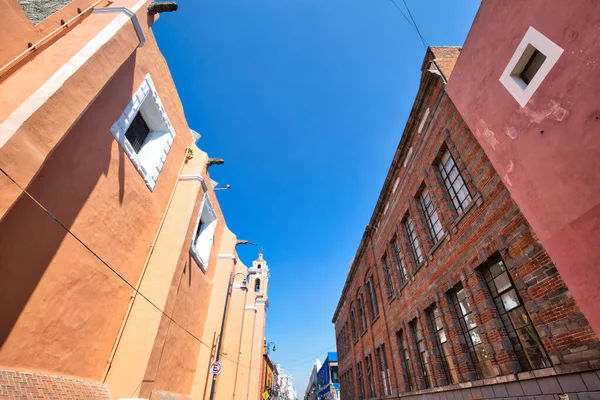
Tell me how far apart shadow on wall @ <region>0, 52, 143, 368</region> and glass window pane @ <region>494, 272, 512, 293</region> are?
29.1 ft

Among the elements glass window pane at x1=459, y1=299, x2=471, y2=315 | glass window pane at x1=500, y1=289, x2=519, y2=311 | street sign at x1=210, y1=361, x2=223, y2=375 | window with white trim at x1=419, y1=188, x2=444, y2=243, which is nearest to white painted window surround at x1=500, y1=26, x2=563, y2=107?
glass window pane at x1=500, y1=289, x2=519, y2=311

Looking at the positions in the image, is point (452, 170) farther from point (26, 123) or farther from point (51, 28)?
point (51, 28)

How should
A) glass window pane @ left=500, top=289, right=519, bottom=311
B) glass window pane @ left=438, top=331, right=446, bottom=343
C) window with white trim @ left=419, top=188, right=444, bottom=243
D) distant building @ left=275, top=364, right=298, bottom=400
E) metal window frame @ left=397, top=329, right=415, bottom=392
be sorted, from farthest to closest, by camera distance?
1. distant building @ left=275, top=364, right=298, bottom=400
2. metal window frame @ left=397, top=329, right=415, bottom=392
3. window with white trim @ left=419, top=188, right=444, bottom=243
4. glass window pane @ left=438, top=331, right=446, bottom=343
5. glass window pane @ left=500, top=289, right=519, bottom=311

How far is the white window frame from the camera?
37.7 ft

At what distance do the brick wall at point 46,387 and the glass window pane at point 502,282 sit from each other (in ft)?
28.4

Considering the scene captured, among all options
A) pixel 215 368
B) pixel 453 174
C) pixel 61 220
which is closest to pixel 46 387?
pixel 61 220

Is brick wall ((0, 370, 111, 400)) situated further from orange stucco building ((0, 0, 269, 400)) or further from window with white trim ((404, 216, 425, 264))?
window with white trim ((404, 216, 425, 264))

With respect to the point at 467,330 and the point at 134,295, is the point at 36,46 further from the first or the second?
the point at 467,330

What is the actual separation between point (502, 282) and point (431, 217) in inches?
145

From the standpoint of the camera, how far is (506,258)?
5.94 meters

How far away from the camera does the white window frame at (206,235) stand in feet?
37.7

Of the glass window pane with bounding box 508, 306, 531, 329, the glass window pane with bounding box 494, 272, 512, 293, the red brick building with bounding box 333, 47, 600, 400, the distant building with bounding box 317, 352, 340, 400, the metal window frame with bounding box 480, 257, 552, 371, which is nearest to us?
the red brick building with bounding box 333, 47, 600, 400

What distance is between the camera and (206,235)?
12375mm

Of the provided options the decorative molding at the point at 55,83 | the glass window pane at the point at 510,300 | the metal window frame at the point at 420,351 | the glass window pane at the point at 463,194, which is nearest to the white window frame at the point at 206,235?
the decorative molding at the point at 55,83
